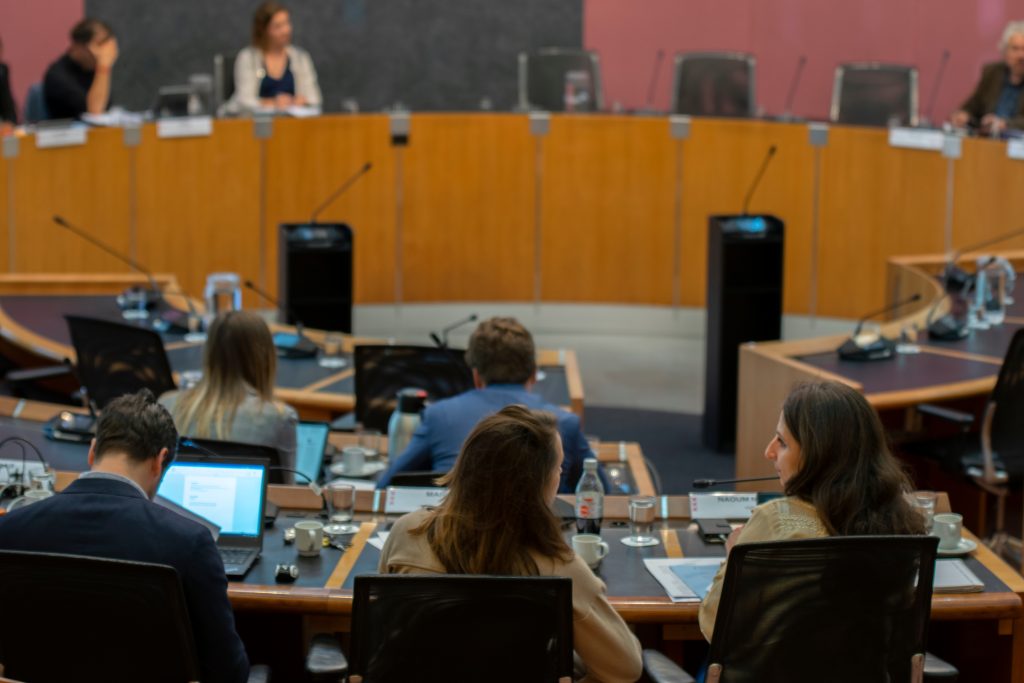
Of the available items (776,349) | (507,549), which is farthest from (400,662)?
(776,349)

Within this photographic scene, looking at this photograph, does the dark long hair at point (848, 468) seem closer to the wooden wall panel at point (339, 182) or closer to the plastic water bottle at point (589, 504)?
the plastic water bottle at point (589, 504)

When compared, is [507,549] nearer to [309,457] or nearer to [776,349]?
[309,457]

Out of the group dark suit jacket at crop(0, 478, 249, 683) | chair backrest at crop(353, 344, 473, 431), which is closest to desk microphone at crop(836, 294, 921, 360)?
chair backrest at crop(353, 344, 473, 431)

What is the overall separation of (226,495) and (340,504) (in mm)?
319

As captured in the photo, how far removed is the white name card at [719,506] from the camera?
3.81 m

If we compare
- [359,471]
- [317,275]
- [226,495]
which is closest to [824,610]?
[226,495]

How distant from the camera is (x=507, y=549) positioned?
9.09ft

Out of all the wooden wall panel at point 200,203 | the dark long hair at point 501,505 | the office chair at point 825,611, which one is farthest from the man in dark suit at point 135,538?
the wooden wall panel at point 200,203

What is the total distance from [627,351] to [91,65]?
3.50m

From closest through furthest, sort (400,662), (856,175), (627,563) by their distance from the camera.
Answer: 1. (400,662)
2. (627,563)
3. (856,175)

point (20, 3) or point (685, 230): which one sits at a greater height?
point (20, 3)

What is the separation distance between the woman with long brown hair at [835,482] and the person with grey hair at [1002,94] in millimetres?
5756

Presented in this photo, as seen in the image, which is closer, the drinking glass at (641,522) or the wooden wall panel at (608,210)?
the drinking glass at (641,522)

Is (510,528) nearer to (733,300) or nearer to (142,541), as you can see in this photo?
(142,541)
